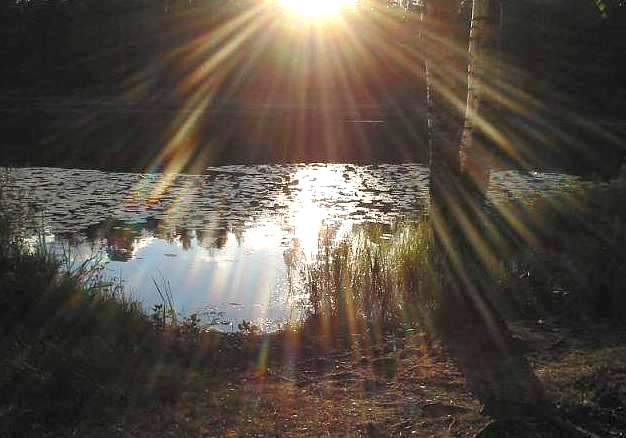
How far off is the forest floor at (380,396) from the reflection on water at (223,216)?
2.22 meters

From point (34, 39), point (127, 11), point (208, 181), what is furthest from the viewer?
point (127, 11)

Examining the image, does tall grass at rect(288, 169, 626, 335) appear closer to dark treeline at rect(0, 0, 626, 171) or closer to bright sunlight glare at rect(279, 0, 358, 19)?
dark treeline at rect(0, 0, 626, 171)

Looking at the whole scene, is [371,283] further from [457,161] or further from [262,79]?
[262,79]

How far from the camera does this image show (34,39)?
185 feet

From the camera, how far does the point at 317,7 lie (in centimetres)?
5441

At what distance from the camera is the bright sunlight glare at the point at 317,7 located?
52875mm

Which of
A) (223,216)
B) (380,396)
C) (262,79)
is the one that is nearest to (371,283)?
(380,396)

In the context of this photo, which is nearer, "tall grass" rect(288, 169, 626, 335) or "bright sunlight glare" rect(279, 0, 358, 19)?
"tall grass" rect(288, 169, 626, 335)

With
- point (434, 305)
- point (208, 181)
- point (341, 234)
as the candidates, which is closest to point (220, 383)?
point (434, 305)

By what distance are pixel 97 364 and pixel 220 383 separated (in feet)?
3.07

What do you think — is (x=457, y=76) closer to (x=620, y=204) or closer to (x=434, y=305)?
(x=434, y=305)

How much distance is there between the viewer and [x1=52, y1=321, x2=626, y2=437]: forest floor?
16.2 feet

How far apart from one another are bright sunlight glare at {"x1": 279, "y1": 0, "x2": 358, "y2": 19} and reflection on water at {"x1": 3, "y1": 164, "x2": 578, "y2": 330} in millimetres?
32853

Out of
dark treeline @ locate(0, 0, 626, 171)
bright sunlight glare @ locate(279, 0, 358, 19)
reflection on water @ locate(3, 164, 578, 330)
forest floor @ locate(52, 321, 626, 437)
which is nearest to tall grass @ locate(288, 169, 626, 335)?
reflection on water @ locate(3, 164, 578, 330)
